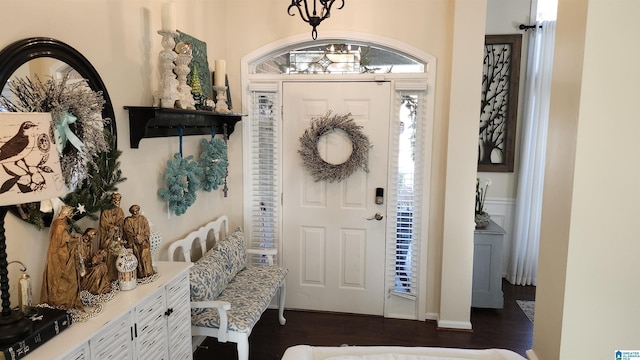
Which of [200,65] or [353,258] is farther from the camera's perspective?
[353,258]

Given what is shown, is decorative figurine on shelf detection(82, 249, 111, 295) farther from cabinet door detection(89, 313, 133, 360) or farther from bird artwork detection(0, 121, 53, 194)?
bird artwork detection(0, 121, 53, 194)

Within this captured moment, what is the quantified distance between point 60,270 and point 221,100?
1969 mm

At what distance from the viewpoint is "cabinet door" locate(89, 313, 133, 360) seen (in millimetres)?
1558

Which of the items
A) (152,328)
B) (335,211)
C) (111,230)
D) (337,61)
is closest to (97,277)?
(111,230)

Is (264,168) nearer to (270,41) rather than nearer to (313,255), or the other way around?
(313,255)

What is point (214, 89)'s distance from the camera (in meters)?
3.23

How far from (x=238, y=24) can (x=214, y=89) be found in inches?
31.3

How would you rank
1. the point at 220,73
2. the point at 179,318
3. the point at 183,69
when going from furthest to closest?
the point at 220,73, the point at 183,69, the point at 179,318

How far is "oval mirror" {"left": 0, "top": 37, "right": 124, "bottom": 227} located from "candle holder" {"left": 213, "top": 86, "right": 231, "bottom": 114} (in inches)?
45.8

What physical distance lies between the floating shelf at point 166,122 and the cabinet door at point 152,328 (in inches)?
35.0

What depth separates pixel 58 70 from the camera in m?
1.77

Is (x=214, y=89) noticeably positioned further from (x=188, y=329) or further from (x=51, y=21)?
(x=188, y=329)

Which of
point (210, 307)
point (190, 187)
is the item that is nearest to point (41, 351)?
point (210, 307)

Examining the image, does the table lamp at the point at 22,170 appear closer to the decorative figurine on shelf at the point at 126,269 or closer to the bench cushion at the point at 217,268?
the decorative figurine on shelf at the point at 126,269
